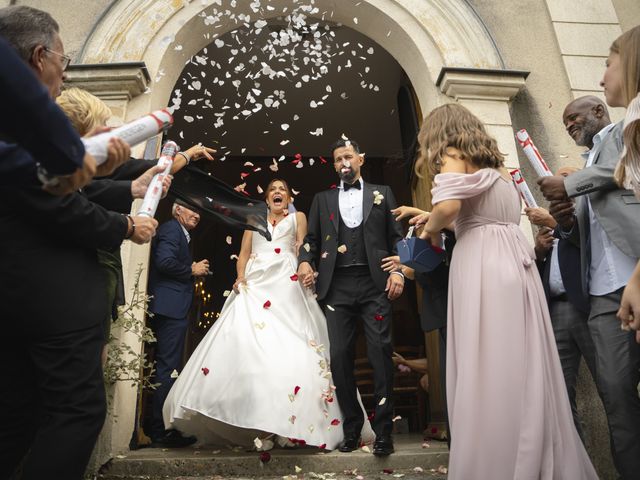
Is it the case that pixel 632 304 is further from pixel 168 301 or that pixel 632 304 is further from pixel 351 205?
pixel 168 301

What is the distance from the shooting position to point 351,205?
15.2ft

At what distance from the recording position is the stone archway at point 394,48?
4.93m

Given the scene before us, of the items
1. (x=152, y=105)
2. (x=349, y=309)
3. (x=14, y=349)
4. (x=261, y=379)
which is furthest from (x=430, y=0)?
(x=14, y=349)

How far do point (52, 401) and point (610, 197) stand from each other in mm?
2621

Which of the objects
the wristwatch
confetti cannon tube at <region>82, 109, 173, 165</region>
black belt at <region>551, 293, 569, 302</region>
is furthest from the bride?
the wristwatch

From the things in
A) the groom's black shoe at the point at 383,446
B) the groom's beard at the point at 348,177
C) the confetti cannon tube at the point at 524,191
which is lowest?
the groom's black shoe at the point at 383,446

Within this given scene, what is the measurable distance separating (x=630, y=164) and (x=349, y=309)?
8.57 feet

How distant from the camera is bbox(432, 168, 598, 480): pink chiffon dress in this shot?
251cm

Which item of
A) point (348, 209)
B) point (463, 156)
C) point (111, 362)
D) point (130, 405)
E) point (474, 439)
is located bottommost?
point (474, 439)

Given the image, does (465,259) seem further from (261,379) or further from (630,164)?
(261,379)

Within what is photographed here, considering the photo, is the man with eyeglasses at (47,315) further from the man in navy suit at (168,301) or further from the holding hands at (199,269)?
the holding hands at (199,269)

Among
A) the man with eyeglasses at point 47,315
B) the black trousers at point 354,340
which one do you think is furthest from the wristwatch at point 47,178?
the black trousers at point 354,340

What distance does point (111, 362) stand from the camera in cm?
363

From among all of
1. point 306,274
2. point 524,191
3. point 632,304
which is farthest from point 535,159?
point 306,274
